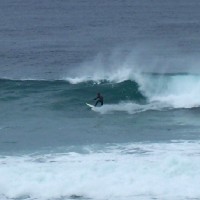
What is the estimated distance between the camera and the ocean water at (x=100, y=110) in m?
28.2

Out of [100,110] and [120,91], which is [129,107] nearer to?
[100,110]

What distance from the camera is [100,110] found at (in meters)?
39.1

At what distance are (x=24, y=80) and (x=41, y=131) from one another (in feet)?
36.5

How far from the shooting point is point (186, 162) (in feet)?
96.2

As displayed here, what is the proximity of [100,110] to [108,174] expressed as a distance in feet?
34.7

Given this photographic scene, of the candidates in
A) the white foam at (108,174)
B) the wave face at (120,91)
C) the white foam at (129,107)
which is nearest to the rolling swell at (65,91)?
the wave face at (120,91)

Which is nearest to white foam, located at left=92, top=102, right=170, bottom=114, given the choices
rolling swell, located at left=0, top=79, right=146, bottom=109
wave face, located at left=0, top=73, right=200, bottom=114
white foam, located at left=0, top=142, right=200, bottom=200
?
wave face, located at left=0, top=73, right=200, bottom=114

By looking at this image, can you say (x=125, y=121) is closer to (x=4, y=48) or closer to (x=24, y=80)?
(x=24, y=80)

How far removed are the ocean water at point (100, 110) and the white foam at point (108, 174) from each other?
0.13ft

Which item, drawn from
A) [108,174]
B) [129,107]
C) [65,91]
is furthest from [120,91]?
[108,174]

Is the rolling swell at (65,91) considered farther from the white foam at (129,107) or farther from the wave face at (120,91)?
the white foam at (129,107)

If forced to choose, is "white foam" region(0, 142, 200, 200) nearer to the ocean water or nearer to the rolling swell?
the ocean water

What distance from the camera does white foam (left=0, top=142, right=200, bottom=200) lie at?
27422 mm

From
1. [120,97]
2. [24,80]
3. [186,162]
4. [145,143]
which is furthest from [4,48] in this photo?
[186,162]
